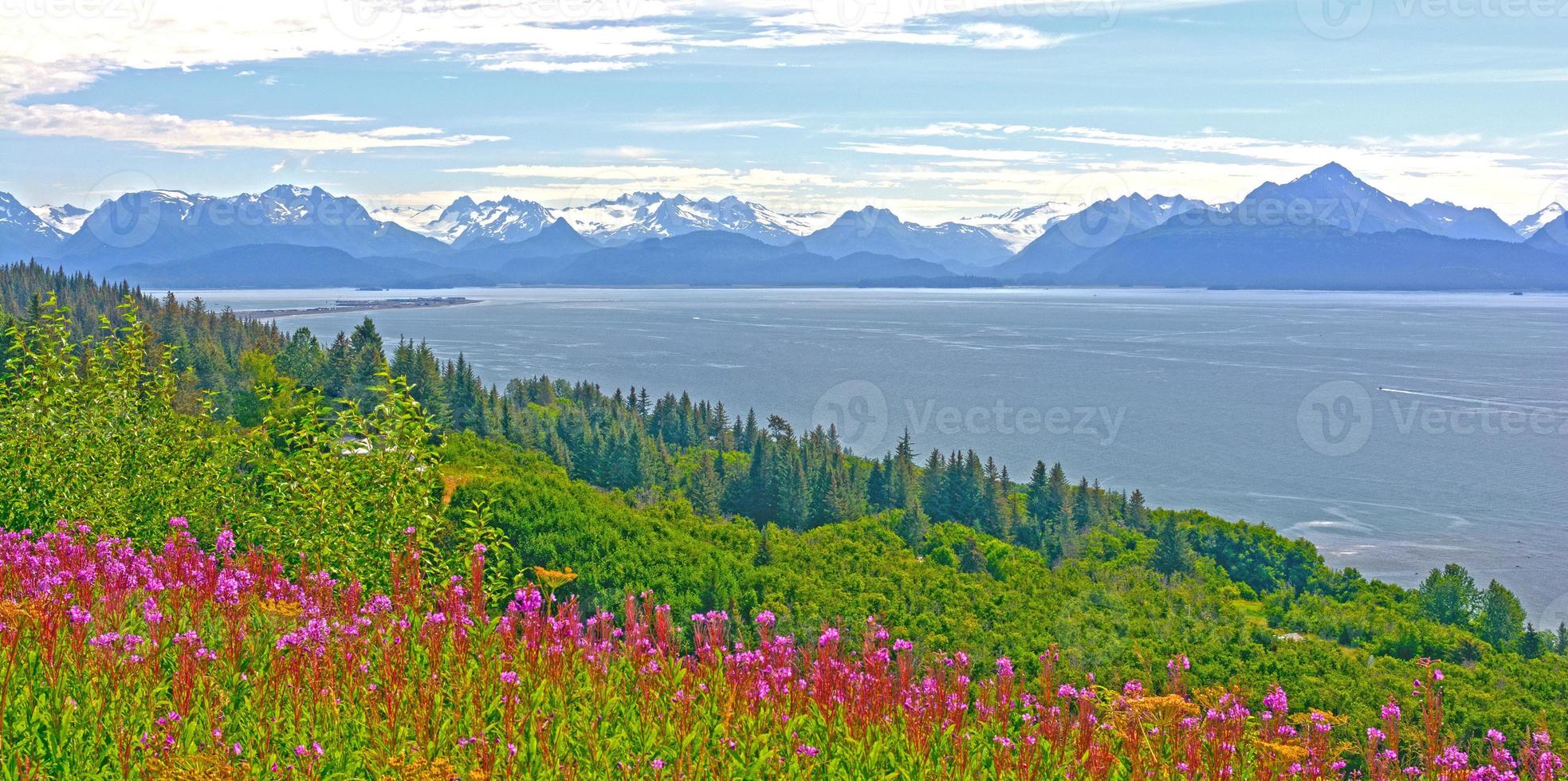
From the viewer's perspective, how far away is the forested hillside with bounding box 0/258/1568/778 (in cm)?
1288

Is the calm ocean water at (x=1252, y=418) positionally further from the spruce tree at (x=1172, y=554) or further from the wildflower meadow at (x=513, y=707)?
the wildflower meadow at (x=513, y=707)

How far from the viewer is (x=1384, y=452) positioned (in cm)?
9856

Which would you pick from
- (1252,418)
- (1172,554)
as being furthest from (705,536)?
(1252,418)

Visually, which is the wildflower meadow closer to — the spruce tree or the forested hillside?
the forested hillside

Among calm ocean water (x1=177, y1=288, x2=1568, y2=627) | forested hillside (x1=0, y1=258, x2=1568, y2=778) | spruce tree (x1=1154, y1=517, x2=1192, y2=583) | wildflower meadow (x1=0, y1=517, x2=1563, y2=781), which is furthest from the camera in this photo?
calm ocean water (x1=177, y1=288, x2=1568, y2=627)

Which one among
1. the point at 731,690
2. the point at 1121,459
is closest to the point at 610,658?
the point at 731,690

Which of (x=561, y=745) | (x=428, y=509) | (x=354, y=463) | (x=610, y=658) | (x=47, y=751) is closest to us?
(x=47, y=751)

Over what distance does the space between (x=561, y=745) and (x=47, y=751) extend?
8.40ft

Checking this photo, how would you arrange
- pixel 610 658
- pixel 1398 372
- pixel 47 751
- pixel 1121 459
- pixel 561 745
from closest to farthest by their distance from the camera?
pixel 47 751, pixel 561 745, pixel 610 658, pixel 1121 459, pixel 1398 372

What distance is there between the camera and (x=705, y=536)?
38.4m

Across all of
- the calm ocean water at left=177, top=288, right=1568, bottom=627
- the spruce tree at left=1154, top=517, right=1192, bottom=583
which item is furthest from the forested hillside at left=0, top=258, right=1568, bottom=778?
the calm ocean water at left=177, top=288, right=1568, bottom=627

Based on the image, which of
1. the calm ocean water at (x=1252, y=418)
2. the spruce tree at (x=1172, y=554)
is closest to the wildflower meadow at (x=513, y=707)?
the spruce tree at (x=1172, y=554)

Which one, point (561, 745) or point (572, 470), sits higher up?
point (561, 745)

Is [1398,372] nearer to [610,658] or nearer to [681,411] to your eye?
[681,411]
